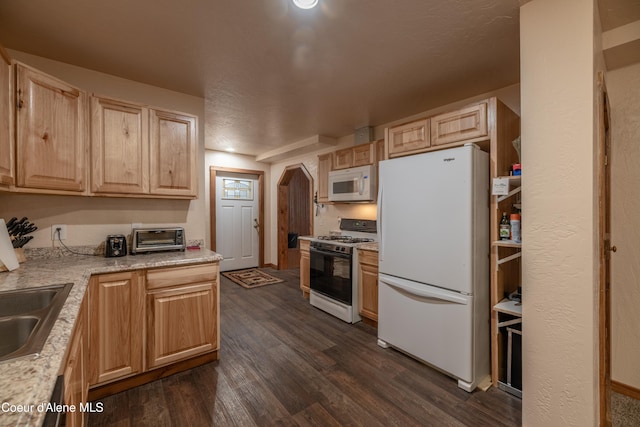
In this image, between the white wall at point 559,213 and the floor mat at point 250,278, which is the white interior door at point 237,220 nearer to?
the floor mat at point 250,278

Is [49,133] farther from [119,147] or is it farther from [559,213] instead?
[559,213]

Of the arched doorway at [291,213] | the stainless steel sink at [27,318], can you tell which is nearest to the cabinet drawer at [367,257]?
the arched doorway at [291,213]

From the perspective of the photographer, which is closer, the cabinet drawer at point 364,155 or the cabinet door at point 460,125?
the cabinet door at point 460,125

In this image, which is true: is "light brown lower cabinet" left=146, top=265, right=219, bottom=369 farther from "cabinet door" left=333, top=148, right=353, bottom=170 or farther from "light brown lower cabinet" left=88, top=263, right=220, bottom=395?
"cabinet door" left=333, top=148, right=353, bottom=170

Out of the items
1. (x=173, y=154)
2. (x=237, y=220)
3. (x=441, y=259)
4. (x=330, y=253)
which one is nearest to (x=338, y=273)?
(x=330, y=253)

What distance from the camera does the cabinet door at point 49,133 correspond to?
171 centimetres

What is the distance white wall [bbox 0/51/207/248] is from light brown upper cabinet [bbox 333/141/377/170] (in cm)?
179

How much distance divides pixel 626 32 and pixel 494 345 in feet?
7.22

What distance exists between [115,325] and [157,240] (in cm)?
77

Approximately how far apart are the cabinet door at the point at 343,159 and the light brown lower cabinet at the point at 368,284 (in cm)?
127

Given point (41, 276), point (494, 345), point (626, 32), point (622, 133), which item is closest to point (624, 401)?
point (494, 345)

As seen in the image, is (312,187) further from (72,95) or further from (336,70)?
(72,95)

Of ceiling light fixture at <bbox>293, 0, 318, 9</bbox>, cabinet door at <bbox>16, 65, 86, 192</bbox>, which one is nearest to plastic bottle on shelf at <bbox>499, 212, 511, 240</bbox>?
ceiling light fixture at <bbox>293, 0, 318, 9</bbox>

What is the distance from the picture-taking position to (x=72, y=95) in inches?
77.7
